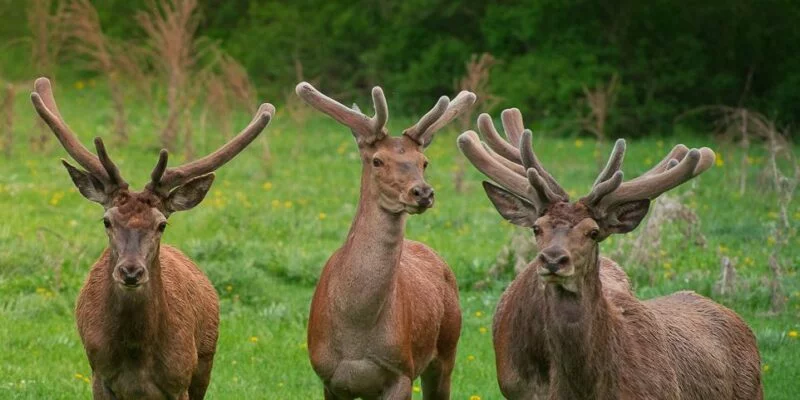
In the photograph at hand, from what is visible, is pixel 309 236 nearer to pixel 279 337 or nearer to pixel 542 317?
pixel 279 337

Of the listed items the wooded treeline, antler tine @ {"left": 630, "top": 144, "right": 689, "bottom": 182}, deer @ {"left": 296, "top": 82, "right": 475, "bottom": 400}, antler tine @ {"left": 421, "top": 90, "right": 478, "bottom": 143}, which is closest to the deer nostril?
deer @ {"left": 296, "top": 82, "right": 475, "bottom": 400}

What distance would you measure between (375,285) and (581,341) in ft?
5.32

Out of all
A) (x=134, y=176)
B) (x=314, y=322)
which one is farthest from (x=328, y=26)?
(x=314, y=322)

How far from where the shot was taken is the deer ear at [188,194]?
344 inches

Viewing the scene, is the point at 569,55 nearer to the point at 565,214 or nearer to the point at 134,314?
the point at 134,314

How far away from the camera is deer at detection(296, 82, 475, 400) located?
884 centimetres

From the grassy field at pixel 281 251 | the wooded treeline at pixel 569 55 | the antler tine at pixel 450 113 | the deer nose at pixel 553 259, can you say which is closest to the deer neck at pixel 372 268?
the antler tine at pixel 450 113

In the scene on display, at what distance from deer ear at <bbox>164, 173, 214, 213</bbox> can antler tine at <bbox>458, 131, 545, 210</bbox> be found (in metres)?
1.43

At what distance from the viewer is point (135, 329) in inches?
336

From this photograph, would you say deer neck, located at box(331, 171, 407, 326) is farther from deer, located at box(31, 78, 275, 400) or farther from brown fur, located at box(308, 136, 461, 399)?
deer, located at box(31, 78, 275, 400)

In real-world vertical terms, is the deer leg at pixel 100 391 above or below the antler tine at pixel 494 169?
below

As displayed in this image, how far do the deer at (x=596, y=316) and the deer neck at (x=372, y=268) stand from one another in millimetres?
649

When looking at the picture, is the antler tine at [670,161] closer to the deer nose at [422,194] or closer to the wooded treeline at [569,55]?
the deer nose at [422,194]

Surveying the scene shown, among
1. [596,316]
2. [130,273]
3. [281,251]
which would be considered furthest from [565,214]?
[281,251]
